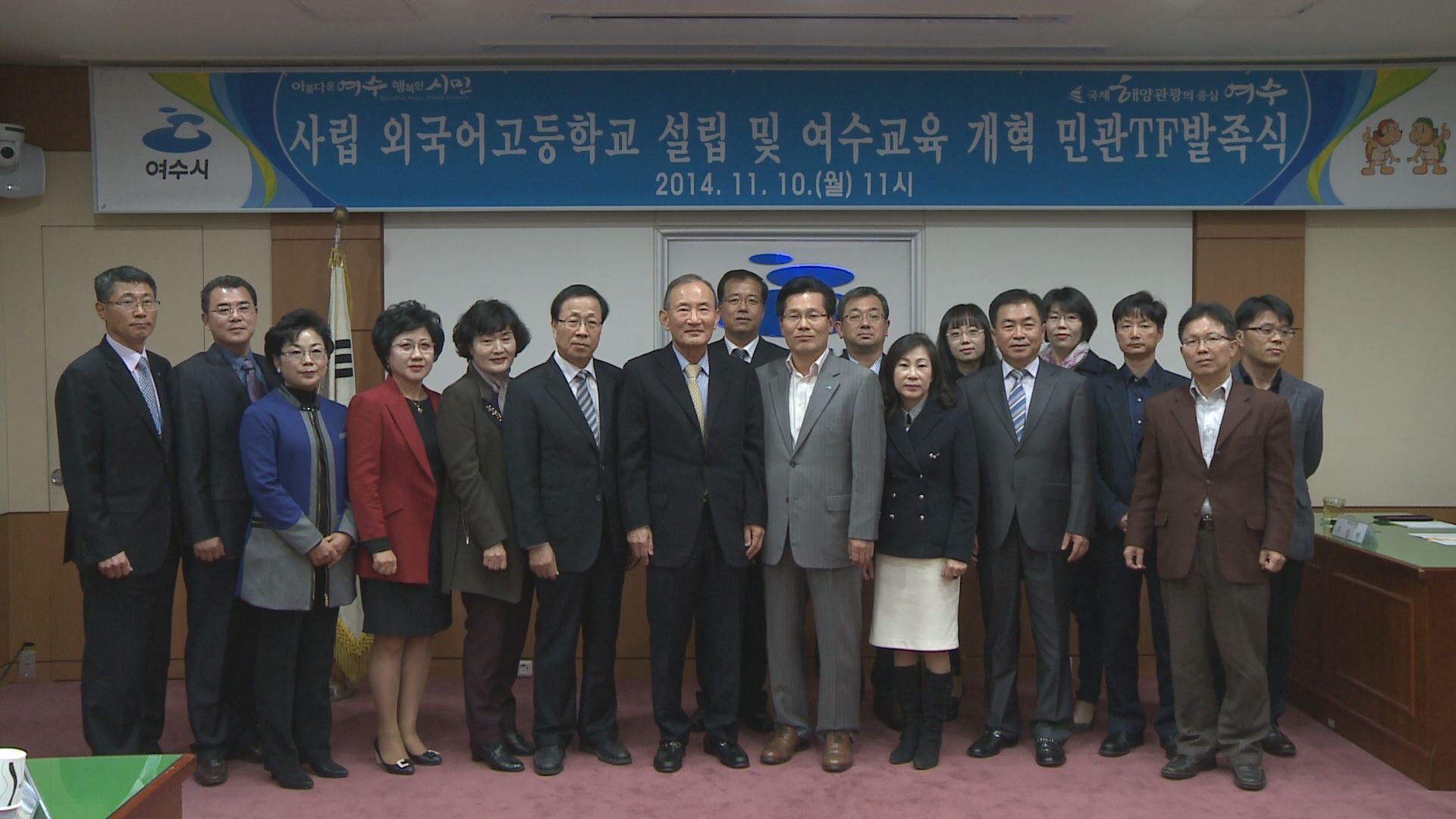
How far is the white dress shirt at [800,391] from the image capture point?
3.91m

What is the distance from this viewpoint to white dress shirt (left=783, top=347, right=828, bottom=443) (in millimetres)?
3908

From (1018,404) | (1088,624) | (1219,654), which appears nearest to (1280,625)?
(1219,654)

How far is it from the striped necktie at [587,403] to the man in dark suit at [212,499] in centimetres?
111

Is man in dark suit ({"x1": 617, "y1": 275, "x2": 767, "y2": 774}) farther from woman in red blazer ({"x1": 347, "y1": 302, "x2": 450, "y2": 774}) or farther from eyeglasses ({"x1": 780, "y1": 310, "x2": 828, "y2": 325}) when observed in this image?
woman in red blazer ({"x1": 347, "y1": 302, "x2": 450, "y2": 774})

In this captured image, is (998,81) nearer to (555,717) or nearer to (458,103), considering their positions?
(458,103)

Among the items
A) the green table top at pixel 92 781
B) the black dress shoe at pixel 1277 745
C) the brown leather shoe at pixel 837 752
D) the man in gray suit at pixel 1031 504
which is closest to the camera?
the green table top at pixel 92 781

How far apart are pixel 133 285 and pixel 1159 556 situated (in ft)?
11.6

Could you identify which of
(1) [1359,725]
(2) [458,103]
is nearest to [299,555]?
(2) [458,103]

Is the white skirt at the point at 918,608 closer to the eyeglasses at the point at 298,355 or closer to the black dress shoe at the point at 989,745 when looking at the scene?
the black dress shoe at the point at 989,745

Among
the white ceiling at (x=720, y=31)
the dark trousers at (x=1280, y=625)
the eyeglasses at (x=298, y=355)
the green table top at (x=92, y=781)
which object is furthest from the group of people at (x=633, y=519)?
the white ceiling at (x=720, y=31)

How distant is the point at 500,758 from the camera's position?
3.91 m

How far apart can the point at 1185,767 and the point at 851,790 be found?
3.75 ft

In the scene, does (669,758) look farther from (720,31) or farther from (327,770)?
(720,31)

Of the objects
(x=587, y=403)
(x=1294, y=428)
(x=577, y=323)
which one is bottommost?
(x=1294, y=428)
